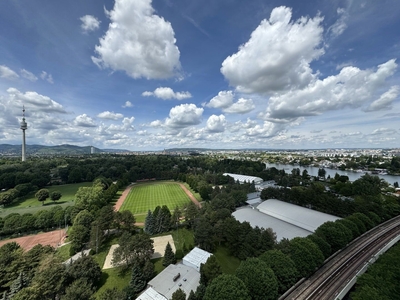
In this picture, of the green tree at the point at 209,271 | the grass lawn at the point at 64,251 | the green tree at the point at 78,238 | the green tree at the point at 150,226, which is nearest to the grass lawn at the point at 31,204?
the grass lawn at the point at 64,251

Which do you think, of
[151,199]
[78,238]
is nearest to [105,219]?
[78,238]

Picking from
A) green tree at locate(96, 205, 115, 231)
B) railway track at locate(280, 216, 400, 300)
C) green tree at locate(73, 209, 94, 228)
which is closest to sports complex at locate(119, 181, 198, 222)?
green tree at locate(96, 205, 115, 231)

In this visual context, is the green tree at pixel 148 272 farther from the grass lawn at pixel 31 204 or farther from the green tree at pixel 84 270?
the grass lawn at pixel 31 204

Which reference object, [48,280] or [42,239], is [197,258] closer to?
[48,280]

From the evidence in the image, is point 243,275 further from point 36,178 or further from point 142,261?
point 36,178

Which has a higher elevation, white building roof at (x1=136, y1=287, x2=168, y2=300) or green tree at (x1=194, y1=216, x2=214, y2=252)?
green tree at (x1=194, y1=216, x2=214, y2=252)

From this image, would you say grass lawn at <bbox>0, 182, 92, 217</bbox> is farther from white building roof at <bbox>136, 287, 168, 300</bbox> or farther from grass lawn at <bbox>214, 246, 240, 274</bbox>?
grass lawn at <bbox>214, 246, 240, 274</bbox>

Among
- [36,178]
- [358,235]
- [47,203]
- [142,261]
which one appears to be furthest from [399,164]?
[36,178]
